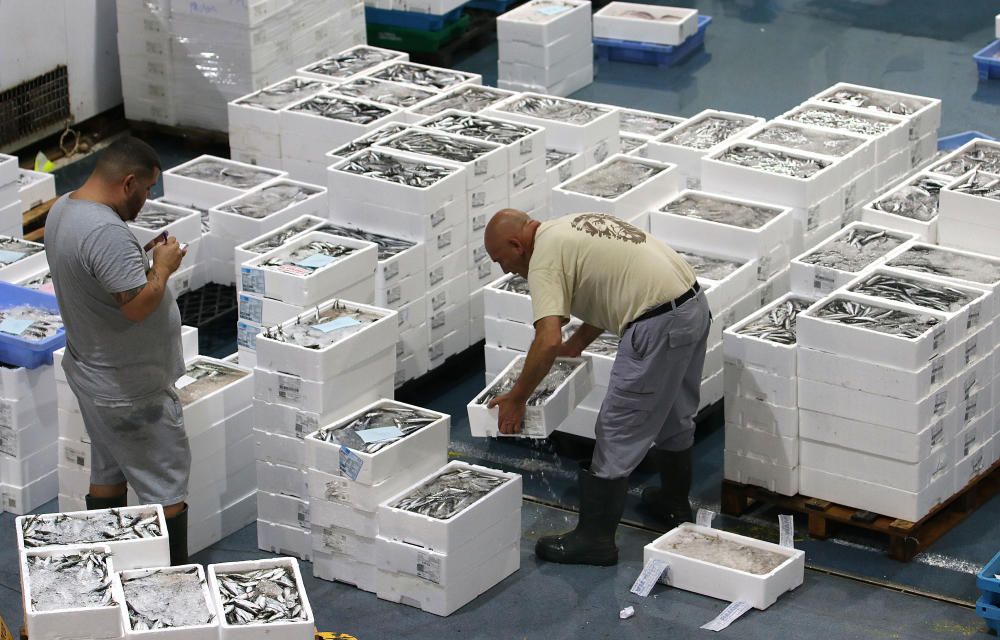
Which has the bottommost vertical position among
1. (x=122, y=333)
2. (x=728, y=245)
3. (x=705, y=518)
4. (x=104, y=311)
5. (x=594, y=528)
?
(x=705, y=518)

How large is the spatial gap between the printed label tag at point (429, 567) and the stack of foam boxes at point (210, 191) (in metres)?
3.20

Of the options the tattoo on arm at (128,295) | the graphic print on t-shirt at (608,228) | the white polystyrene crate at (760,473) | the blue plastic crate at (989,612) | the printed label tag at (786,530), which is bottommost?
the printed label tag at (786,530)

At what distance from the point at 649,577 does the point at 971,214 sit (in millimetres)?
2526

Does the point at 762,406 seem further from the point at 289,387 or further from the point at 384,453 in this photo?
the point at 289,387

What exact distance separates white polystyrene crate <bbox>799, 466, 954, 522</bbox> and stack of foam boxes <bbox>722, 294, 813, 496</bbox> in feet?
0.33

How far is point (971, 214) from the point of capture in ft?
26.5

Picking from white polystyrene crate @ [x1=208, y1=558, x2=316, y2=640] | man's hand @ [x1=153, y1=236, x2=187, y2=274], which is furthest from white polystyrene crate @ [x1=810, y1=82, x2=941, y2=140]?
white polystyrene crate @ [x1=208, y1=558, x2=316, y2=640]

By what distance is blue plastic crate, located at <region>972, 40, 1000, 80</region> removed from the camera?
13469mm

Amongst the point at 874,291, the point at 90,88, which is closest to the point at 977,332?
the point at 874,291

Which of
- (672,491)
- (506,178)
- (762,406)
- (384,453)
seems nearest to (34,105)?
(506,178)

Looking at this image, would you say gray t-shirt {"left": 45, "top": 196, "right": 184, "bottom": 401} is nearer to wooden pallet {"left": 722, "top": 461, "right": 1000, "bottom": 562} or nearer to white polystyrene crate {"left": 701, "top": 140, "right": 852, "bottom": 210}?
wooden pallet {"left": 722, "top": 461, "right": 1000, "bottom": 562}

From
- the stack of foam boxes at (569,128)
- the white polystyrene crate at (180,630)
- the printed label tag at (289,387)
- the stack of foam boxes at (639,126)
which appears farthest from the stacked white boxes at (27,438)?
the stack of foam boxes at (639,126)

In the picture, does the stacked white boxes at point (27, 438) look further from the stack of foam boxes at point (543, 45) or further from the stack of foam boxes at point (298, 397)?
the stack of foam boxes at point (543, 45)

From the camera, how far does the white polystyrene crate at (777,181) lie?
8.78m
